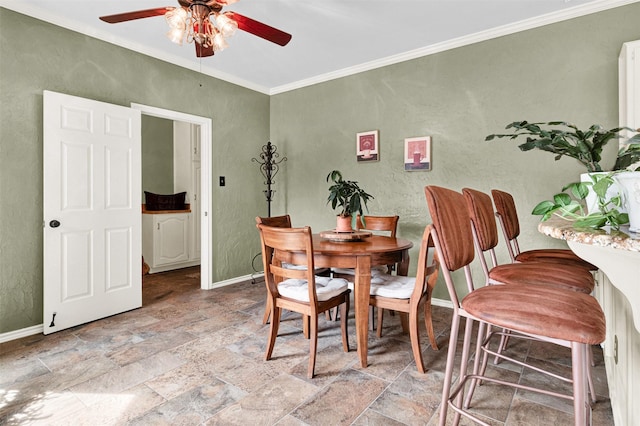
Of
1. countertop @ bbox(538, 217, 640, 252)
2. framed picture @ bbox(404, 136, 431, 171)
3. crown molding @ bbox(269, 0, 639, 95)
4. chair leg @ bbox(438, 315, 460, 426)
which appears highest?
crown molding @ bbox(269, 0, 639, 95)

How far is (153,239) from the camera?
4.82 meters

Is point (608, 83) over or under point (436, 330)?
over

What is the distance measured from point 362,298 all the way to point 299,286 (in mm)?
418

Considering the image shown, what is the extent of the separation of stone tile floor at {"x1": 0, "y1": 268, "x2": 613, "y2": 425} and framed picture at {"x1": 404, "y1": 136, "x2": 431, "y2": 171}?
62.3 inches

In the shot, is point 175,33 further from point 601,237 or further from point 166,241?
point 166,241

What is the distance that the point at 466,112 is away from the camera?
10.5 ft

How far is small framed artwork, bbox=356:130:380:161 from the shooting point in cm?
379

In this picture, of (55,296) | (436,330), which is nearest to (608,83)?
(436,330)

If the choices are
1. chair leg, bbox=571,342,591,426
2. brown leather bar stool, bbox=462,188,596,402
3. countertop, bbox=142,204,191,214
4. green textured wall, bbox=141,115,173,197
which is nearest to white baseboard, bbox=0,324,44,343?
countertop, bbox=142,204,191,214

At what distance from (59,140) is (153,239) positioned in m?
2.34

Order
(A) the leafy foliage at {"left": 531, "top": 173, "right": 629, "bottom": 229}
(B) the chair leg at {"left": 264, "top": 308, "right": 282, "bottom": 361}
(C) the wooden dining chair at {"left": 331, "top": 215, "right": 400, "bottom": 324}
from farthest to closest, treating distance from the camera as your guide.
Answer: (C) the wooden dining chair at {"left": 331, "top": 215, "right": 400, "bottom": 324}, (B) the chair leg at {"left": 264, "top": 308, "right": 282, "bottom": 361}, (A) the leafy foliage at {"left": 531, "top": 173, "right": 629, "bottom": 229}

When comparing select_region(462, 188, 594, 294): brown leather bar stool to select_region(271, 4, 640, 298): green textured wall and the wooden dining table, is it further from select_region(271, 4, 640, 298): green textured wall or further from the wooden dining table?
select_region(271, 4, 640, 298): green textured wall

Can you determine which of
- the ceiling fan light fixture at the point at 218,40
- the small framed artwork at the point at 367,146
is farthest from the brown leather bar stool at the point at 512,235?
the ceiling fan light fixture at the point at 218,40

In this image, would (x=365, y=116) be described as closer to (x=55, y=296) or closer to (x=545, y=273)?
(x=545, y=273)
